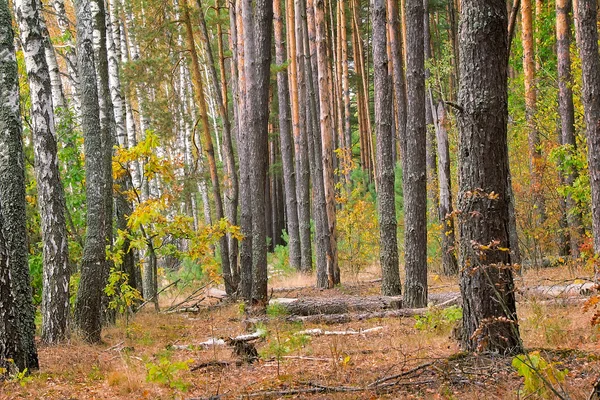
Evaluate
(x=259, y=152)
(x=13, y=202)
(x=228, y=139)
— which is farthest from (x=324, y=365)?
(x=228, y=139)

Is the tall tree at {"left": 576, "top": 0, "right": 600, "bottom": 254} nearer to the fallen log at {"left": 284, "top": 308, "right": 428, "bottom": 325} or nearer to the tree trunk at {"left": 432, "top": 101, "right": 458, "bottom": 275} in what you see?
the fallen log at {"left": 284, "top": 308, "right": 428, "bottom": 325}

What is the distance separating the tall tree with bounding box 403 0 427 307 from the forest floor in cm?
80

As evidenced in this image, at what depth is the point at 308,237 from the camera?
19656 mm

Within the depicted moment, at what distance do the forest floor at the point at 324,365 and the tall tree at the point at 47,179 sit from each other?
503mm

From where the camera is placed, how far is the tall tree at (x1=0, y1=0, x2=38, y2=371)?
6035 mm

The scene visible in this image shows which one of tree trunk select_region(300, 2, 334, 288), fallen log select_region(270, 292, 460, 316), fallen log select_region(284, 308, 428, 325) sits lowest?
fallen log select_region(284, 308, 428, 325)

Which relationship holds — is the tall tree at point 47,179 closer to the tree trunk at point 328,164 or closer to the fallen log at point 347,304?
the fallen log at point 347,304

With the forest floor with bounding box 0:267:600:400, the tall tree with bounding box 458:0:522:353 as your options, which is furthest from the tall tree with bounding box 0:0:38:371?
the tall tree with bounding box 458:0:522:353

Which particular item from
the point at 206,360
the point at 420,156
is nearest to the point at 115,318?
the point at 206,360

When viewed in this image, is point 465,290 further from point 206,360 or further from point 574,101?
point 574,101

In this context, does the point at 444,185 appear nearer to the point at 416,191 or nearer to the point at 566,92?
the point at 566,92

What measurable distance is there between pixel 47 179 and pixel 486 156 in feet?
17.7

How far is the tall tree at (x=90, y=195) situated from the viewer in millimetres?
8398

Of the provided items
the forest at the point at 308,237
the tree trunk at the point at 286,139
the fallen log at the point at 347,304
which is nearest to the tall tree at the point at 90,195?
the forest at the point at 308,237
